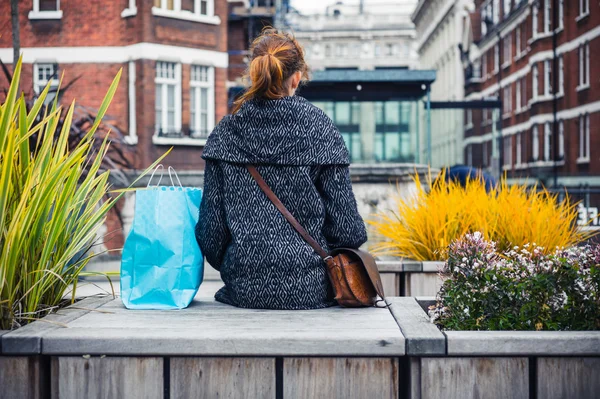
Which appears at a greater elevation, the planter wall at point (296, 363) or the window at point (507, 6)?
the window at point (507, 6)

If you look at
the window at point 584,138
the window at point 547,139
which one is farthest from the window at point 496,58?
the window at point 584,138

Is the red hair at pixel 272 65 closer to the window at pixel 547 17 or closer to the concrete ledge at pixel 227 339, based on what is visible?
the concrete ledge at pixel 227 339

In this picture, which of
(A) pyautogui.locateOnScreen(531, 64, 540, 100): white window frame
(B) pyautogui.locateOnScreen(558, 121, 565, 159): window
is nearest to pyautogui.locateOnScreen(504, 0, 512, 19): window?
(A) pyautogui.locateOnScreen(531, 64, 540, 100): white window frame

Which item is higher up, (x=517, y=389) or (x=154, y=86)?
(x=154, y=86)

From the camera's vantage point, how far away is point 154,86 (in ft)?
86.3

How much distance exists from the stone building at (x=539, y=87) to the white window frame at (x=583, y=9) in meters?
0.03

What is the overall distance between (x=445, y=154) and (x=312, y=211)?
55132 mm

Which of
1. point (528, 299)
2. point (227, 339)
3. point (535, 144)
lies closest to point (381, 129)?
point (535, 144)

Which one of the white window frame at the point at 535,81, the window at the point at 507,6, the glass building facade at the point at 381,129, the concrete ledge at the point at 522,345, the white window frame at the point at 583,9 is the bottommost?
the concrete ledge at the point at 522,345

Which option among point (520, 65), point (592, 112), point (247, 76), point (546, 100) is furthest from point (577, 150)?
point (247, 76)

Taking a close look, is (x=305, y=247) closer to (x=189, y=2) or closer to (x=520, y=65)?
(x=189, y=2)

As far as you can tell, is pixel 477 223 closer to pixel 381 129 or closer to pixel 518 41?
pixel 381 129

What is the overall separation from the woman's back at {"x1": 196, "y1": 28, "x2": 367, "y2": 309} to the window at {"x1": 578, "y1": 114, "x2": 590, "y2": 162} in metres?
29.2

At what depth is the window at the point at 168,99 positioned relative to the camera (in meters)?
26.6
